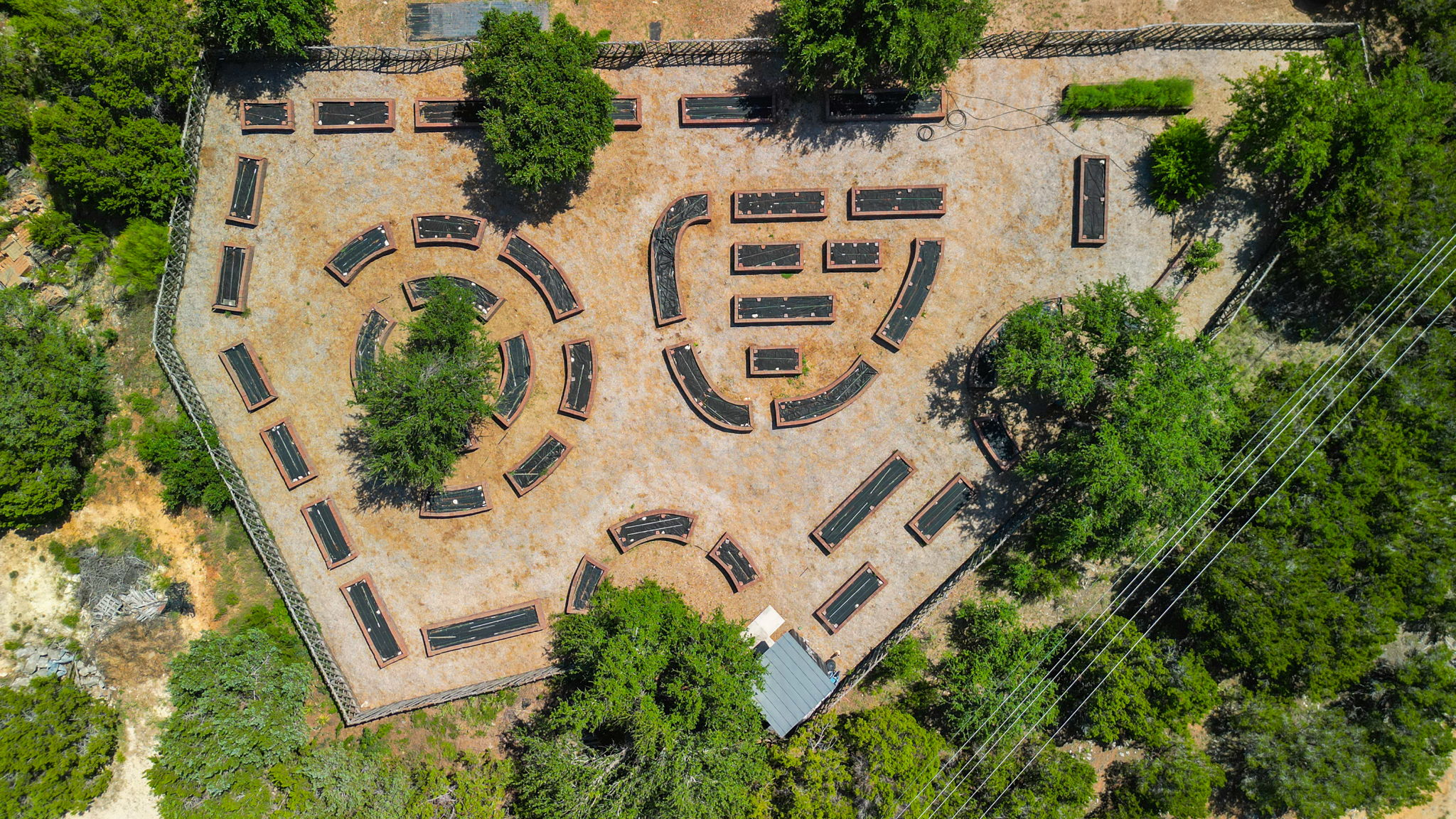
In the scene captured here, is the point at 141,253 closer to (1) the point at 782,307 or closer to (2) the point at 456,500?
(2) the point at 456,500

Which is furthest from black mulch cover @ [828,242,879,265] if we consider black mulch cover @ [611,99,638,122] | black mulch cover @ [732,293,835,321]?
black mulch cover @ [611,99,638,122]

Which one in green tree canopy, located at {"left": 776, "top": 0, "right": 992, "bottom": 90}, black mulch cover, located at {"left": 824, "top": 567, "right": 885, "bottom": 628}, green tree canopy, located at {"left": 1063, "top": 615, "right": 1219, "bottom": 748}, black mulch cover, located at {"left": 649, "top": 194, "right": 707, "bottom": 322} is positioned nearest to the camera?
green tree canopy, located at {"left": 776, "top": 0, "right": 992, "bottom": 90}

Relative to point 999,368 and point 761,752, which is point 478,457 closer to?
point 761,752

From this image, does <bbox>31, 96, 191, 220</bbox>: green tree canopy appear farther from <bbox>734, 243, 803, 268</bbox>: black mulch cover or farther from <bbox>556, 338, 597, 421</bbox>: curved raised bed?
<bbox>734, 243, 803, 268</bbox>: black mulch cover

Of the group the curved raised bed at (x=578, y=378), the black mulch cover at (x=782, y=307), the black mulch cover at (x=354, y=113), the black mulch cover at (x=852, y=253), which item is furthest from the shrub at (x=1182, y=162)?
the black mulch cover at (x=354, y=113)

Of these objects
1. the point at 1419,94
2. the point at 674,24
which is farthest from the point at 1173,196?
the point at 674,24

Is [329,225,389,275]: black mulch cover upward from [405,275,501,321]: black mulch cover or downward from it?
upward

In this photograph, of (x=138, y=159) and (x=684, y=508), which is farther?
(x=684, y=508)
